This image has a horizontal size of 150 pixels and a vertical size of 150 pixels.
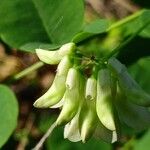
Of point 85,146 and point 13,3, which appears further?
point 85,146

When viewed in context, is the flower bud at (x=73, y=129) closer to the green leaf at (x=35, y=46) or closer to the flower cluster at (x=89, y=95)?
the flower cluster at (x=89, y=95)

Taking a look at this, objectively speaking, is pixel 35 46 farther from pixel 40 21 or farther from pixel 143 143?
pixel 143 143

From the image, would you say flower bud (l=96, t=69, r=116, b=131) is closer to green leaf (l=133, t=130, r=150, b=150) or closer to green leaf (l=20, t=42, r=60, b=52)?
green leaf (l=20, t=42, r=60, b=52)

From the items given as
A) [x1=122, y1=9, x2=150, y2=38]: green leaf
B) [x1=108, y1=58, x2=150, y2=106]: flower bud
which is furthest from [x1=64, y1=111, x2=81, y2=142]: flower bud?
[x1=122, y1=9, x2=150, y2=38]: green leaf

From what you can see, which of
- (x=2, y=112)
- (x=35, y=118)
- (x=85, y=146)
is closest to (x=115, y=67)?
(x=2, y=112)

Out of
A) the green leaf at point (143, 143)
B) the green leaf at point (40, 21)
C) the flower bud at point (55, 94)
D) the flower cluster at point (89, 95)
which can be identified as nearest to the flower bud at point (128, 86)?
the flower cluster at point (89, 95)

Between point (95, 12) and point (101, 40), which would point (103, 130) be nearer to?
point (101, 40)
